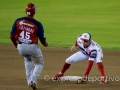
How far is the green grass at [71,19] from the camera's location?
19438 millimetres

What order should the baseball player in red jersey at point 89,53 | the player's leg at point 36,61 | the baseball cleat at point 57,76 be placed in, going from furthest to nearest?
the baseball cleat at point 57,76
the baseball player in red jersey at point 89,53
the player's leg at point 36,61

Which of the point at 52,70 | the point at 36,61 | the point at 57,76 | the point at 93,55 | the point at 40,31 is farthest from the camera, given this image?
the point at 52,70

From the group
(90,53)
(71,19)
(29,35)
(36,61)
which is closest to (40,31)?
(29,35)

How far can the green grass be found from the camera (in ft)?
63.8

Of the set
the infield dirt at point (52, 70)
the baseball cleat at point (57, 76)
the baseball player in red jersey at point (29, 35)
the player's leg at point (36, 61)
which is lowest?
the infield dirt at point (52, 70)

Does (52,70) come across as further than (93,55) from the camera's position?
Yes

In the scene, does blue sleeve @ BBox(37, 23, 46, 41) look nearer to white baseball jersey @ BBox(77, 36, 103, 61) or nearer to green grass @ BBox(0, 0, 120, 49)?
white baseball jersey @ BBox(77, 36, 103, 61)

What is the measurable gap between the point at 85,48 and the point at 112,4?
2145 cm

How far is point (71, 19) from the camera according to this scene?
26.0m

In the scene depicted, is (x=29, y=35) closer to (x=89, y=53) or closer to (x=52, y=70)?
(x=89, y=53)

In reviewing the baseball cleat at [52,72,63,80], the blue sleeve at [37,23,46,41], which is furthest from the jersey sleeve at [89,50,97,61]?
the blue sleeve at [37,23,46,41]

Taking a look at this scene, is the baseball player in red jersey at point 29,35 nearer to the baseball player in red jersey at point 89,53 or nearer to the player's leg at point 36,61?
the player's leg at point 36,61

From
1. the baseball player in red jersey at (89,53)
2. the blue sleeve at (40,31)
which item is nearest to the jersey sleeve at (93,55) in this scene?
the baseball player in red jersey at (89,53)

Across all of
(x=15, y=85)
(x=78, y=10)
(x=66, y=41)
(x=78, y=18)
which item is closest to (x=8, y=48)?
(x=66, y=41)
